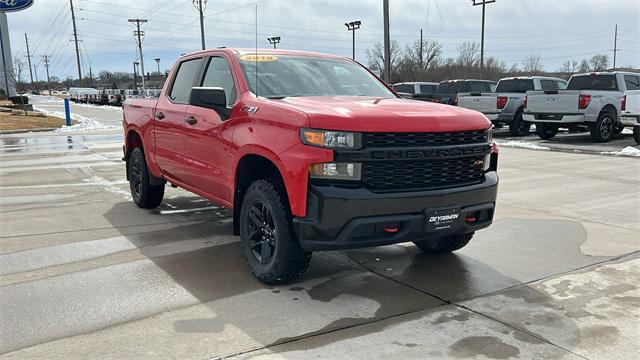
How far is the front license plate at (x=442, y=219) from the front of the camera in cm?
385

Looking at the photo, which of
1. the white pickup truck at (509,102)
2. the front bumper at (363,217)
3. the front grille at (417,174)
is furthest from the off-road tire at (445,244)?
the white pickup truck at (509,102)

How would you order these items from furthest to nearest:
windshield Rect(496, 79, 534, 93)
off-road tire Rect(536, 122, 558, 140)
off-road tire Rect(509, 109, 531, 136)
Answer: windshield Rect(496, 79, 534, 93)
off-road tire Rect(509, 109, 531, 136)
off-road tire Rect(536, 122, 558, 140)

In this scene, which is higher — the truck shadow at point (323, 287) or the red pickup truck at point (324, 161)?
the red pickup truck at point (324, 161)

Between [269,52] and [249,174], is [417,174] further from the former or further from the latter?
[269,52]

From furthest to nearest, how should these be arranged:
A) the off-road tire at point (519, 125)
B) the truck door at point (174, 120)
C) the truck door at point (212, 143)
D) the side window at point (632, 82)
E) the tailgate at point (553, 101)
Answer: the off-road tire at point (519, 125) → the side window at point (632, 82) → the tailgate at point (553, 101) → the truck door at point (174, 120) → the truck door at point (212, 143)

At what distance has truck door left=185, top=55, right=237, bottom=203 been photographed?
4.70 m

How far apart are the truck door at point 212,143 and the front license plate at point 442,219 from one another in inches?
68.7

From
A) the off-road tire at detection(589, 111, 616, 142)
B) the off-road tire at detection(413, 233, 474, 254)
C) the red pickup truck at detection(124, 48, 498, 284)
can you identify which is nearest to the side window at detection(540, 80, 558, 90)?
the off-road tire at detection(589, 111, 616, 142)

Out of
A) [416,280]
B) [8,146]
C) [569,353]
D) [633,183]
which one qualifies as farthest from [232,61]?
[8,146]

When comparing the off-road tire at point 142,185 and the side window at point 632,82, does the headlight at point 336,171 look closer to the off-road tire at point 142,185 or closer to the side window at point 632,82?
the off-road tire at point 142,185

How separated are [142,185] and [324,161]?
4029mm

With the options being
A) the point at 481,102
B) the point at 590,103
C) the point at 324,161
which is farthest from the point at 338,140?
the point at 481,102

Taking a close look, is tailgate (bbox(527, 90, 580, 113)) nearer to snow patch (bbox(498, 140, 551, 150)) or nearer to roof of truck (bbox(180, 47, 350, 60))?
snow patch (bbox(498, 140, 551, 150))

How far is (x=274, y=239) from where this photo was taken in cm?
420
